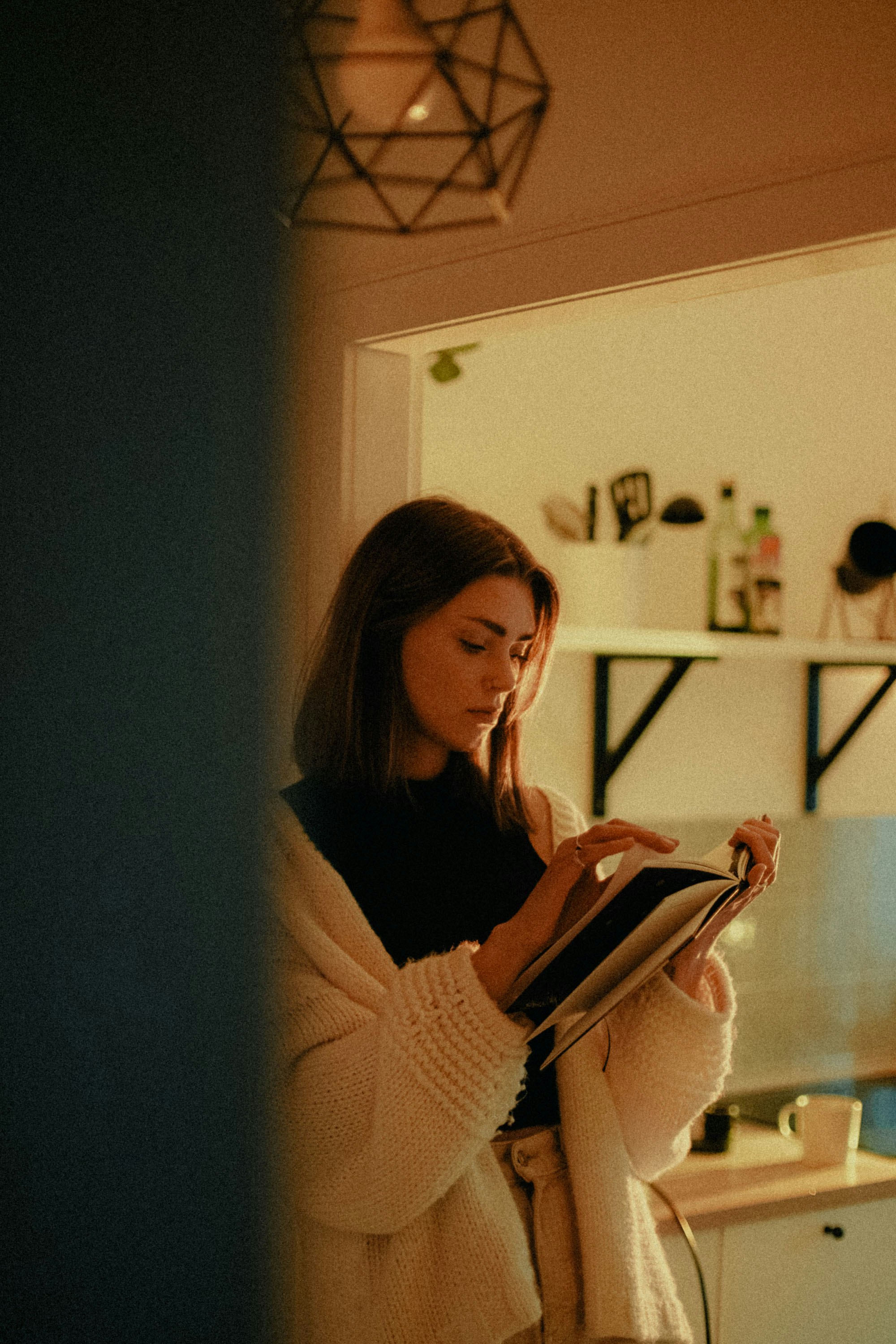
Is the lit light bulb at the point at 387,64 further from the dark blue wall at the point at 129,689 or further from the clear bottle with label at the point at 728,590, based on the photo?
the clear bottle with label at the point at 728,590

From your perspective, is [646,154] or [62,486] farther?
[646,154]

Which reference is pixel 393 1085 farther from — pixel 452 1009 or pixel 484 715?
pixel 484 715

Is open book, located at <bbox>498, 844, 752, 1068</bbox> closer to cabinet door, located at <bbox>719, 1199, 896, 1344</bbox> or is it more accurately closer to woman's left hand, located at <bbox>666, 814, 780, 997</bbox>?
woman's left hand, located at <bbox>666, 814, 780, 997</bbox>

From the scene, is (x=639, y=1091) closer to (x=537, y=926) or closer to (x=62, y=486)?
(x=537, y=926)

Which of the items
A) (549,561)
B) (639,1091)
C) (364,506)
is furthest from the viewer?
(549,561)

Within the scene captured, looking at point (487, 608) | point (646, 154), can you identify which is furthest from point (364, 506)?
point (646, 154)

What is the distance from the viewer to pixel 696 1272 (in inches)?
67.1

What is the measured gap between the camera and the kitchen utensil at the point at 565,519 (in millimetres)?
2066

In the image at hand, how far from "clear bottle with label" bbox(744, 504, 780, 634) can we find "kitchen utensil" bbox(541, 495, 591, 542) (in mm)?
340

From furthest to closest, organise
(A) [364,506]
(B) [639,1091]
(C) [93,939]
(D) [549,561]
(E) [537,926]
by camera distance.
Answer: (D) [549,561] < (A) [364,506] < (B) [639,1091] < (E) [537,926] < (C) [93,939]

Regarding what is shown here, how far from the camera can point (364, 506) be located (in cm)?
143

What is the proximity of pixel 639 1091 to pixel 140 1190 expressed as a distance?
89cm

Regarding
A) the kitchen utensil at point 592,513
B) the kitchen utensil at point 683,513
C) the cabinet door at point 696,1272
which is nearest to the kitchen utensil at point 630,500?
the kitchen utensil at point 592,513

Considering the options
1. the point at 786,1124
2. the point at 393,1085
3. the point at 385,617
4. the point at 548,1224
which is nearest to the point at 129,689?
the point at 393,1085
